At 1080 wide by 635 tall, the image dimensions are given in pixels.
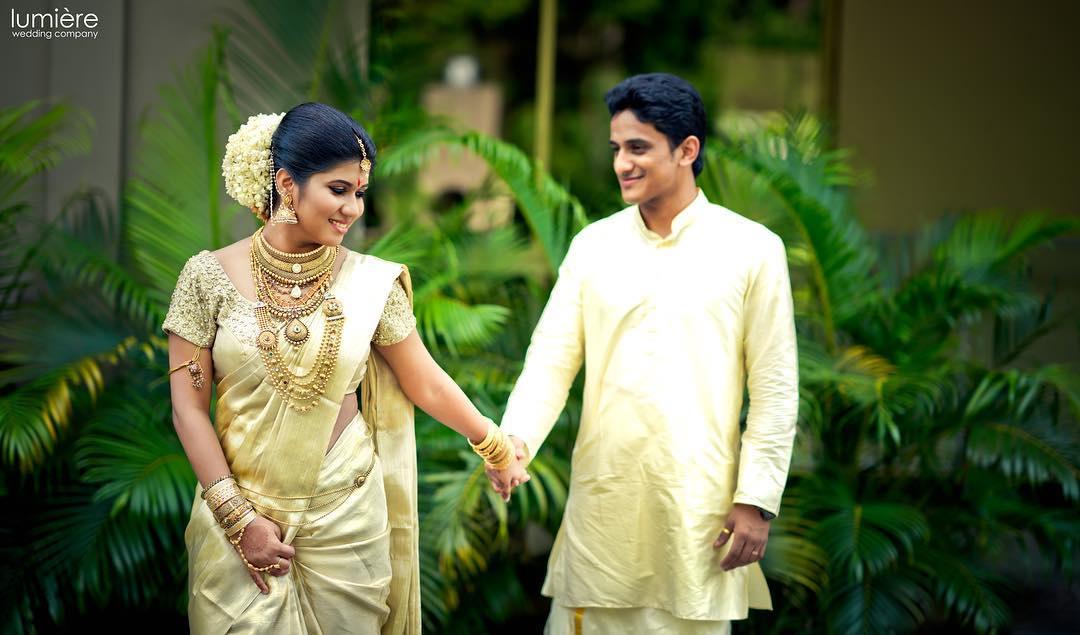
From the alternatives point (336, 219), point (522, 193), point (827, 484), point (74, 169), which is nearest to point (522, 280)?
point (522, 193)

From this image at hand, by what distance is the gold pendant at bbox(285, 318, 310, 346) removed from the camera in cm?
248

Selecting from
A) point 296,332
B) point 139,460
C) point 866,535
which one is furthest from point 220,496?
point 866,535

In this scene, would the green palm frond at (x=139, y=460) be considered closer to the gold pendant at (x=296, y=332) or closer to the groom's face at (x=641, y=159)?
the gold pendant at (x=296, y=332)

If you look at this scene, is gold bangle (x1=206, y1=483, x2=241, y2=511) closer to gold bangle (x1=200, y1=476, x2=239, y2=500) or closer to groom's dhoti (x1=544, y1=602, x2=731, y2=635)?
gold bangle (x1=200, y1=476, x2=239, y2=500)

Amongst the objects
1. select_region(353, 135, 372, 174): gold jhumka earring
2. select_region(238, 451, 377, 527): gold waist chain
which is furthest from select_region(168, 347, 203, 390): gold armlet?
select_region(353, 135, 372, 174): gold jhumka earring

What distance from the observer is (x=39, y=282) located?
16.2ft

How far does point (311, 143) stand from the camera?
244 centimetres

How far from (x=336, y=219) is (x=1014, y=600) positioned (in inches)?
169

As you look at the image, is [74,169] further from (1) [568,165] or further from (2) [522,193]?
(1) [568,165]

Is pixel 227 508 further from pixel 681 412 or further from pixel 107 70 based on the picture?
pixel 107 70

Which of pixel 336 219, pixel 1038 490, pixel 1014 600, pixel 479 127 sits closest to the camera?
pixel 336 219

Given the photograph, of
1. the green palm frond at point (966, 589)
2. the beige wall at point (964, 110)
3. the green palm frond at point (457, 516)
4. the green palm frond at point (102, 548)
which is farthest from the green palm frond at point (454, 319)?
the beige wall at point (964, 110)

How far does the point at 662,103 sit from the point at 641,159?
0.49ft

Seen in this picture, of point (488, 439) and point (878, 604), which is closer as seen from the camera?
point (488, 439)
